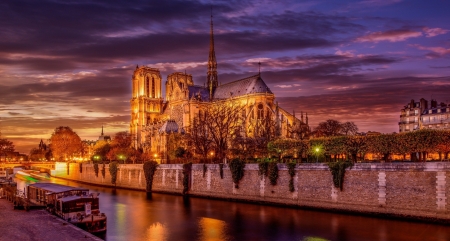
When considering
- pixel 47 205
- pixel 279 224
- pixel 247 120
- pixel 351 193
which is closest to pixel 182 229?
pixel 279 224

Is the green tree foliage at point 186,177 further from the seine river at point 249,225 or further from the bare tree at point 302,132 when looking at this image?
the bare tree at point 302,132

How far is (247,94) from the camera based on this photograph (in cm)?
7888

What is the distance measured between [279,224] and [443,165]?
997cm

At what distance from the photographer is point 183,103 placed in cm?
8781

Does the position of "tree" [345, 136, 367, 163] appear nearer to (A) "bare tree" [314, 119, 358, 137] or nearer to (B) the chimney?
(A) "bare tree" [314, 119, 358, 137]

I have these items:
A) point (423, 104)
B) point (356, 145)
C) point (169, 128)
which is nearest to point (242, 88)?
point (169, 128)

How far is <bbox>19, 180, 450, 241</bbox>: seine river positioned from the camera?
2311 centimetres

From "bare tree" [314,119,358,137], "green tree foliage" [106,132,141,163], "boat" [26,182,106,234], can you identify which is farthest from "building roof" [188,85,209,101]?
"boat" [26,182,106,234]

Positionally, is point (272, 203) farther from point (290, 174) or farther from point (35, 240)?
point (35, 240)

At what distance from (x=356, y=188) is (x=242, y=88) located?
185 ft

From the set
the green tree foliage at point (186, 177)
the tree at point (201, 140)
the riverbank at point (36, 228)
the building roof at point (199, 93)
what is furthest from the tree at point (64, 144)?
the riverbank at point (36, 228)

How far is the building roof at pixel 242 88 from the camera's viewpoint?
78.5 meters

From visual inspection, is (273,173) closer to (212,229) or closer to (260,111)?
(212,229)

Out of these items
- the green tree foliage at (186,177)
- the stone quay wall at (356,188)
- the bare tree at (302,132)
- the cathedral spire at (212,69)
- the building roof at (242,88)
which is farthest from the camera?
the cathedral spire at (212,69)
